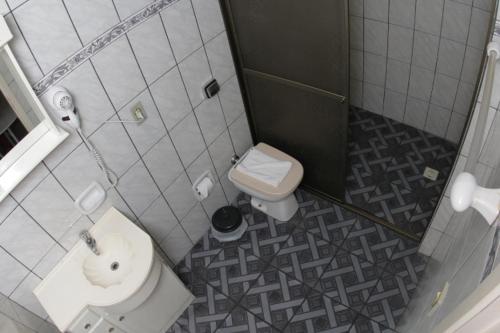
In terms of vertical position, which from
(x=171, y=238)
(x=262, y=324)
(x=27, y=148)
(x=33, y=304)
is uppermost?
(x=27, y=148)

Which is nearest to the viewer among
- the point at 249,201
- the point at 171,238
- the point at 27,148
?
the point at 27,148

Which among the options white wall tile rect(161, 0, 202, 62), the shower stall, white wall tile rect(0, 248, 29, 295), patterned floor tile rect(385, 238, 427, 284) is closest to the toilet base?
the shower stall

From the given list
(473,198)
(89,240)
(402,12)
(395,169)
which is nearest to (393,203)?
(395,169)

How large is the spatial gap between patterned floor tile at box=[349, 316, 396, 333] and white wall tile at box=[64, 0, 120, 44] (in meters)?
2.02

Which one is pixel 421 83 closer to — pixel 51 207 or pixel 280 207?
pixel 280 207

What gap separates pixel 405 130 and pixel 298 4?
165 cm

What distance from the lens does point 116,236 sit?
2117mm

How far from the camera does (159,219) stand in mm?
2531

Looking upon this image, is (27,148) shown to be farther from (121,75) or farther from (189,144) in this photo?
(189,144)

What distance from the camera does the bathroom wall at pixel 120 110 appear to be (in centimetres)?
168

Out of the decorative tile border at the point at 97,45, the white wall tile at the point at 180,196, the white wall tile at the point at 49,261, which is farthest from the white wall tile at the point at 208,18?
the white wall tile at the point at 49,261

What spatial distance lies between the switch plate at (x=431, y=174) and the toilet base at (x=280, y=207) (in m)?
0.94

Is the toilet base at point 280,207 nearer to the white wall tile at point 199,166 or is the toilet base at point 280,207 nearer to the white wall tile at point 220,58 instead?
the white wall tile at point 199,166

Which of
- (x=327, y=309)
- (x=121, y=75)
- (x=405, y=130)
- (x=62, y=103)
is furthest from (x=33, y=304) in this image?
(x=405, y=130)
